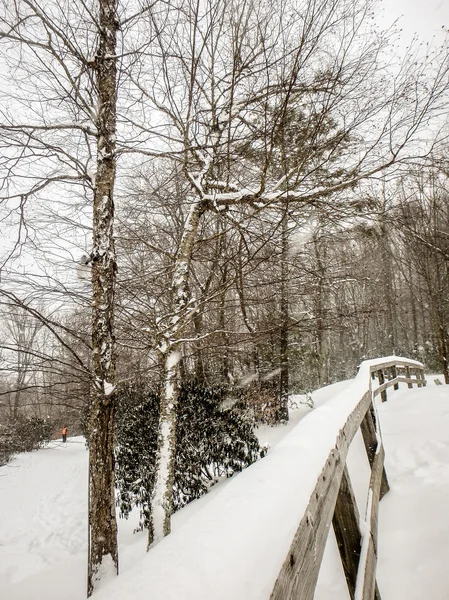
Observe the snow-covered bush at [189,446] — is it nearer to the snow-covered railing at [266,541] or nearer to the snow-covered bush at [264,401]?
the snow-covered bush at [264,401]

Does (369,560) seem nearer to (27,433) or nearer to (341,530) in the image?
(341,530)

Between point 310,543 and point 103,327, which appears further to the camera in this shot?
point 103,327

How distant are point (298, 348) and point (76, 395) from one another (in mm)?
9070

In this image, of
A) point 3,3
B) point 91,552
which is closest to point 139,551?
point 91,552

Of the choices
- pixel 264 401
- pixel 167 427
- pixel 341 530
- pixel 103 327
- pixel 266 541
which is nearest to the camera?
pixel 266 541

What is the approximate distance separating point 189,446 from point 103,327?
3.92 metres

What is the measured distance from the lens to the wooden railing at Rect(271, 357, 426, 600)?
904 millimetres

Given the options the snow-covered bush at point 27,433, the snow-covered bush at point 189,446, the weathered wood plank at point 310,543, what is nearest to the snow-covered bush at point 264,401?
the snow-covered bush at point 189,446

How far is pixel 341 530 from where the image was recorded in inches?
68.0

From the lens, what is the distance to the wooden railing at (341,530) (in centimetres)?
90

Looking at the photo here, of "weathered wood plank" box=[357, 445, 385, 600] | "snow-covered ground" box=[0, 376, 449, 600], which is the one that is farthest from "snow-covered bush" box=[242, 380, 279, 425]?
"weathered wood plank" box=[357, 445, 385, 600]

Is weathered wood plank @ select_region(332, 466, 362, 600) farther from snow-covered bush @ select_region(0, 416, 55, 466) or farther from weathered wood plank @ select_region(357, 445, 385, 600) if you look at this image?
snow-covered bush @ select_region(0, 416, 55, 466)

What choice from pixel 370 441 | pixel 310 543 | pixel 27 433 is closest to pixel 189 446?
pixel 370 441

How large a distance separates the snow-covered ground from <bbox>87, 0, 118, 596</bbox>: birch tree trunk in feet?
3.33
